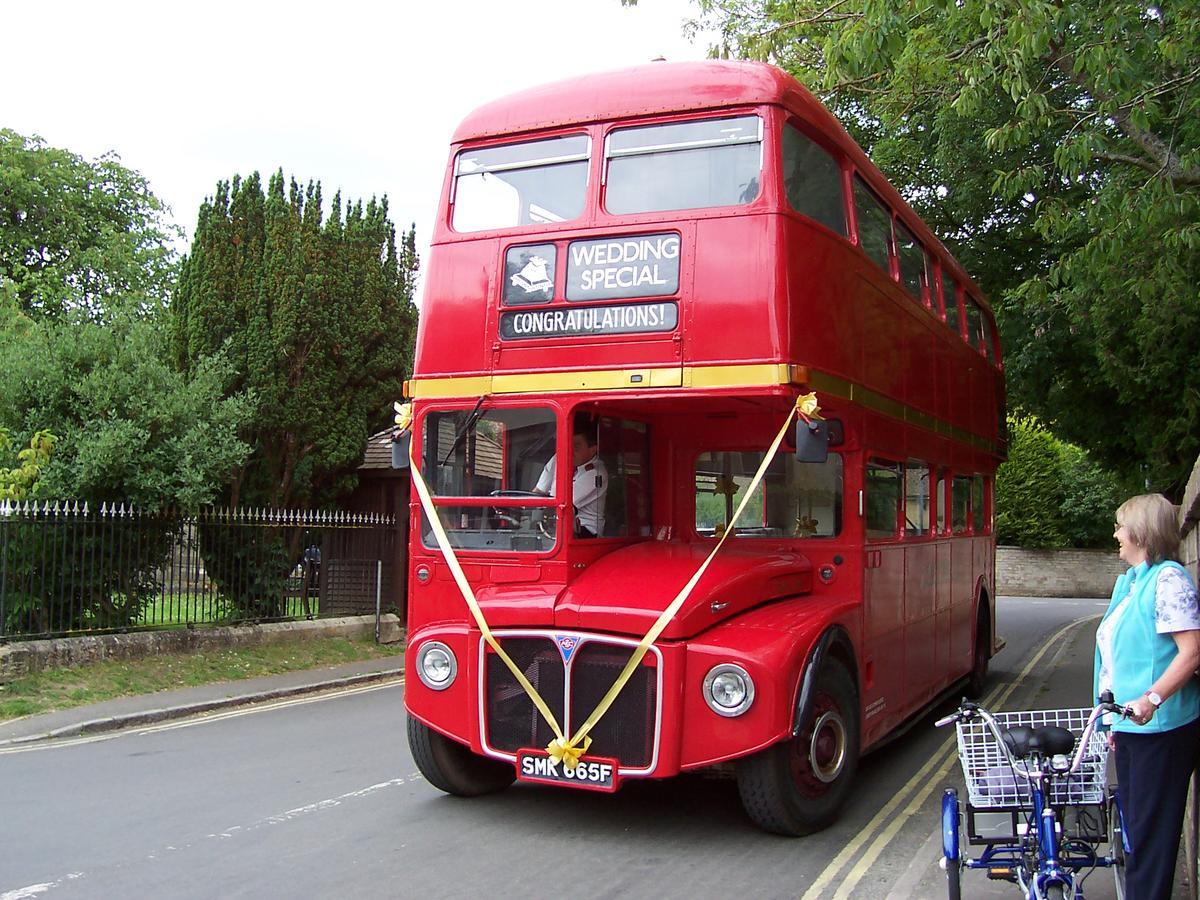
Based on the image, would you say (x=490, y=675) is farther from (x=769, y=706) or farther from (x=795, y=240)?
(x=795, y=240)

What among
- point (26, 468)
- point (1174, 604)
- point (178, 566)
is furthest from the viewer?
point (178, 566)

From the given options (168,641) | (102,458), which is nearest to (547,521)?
(102,458)

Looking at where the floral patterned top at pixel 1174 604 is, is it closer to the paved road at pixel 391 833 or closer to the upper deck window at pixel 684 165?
the paved road at pixel 391 833

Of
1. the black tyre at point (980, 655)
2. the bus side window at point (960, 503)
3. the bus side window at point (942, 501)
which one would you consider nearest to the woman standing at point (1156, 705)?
the bus side window at point (942, 501)

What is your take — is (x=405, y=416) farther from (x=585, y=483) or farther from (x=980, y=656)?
(x=980, y=656)

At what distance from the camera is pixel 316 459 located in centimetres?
1625

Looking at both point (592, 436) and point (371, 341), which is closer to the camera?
A: point (592, 436)

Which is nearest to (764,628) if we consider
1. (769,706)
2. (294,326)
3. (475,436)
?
(769,706)

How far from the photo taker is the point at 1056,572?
127ft

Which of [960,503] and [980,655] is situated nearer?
[960,503]

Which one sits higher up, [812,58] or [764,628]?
[812,58]

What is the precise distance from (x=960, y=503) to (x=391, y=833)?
23.1ft

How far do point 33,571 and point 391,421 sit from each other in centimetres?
718

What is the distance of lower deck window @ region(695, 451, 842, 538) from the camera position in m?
7.37
